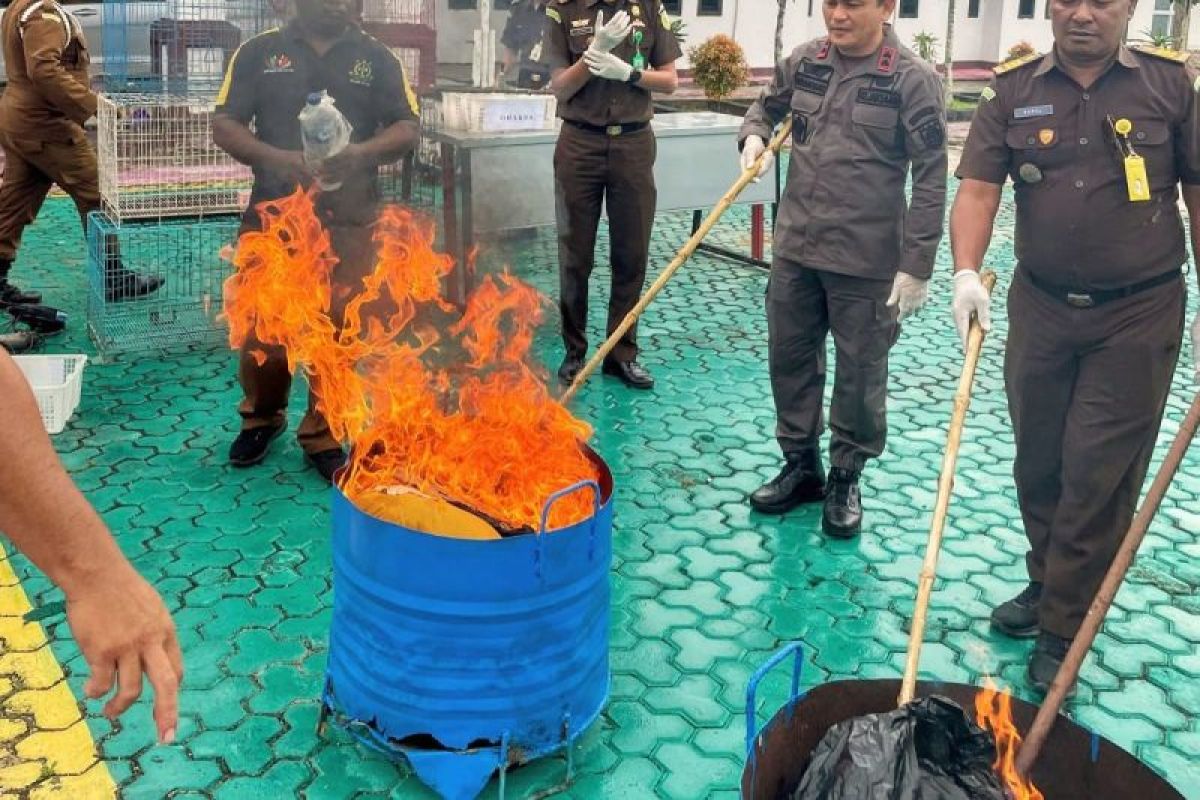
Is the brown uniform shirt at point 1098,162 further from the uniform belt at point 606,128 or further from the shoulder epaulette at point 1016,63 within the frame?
the uniform belt at point 606,128

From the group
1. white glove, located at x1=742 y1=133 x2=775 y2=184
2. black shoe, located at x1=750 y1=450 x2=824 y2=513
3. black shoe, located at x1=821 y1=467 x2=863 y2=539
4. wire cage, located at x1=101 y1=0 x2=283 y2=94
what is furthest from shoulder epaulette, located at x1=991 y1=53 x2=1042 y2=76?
wire cage, located at x1=101 y1=0 x2=283 y2=94

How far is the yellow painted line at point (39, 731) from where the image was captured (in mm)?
3156

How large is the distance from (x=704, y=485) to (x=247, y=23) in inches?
193

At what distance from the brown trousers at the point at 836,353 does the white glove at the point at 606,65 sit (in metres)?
1.72

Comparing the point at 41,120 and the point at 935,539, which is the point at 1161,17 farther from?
the point at 935,539

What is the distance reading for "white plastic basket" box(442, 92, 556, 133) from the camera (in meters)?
7.17

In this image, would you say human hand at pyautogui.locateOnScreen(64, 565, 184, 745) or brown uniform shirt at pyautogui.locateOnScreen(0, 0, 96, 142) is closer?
human hand at pyautogui.locateOnScreen(64, 565, 184, 745)

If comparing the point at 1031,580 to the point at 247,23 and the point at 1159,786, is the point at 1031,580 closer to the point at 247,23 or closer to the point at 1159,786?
the point at 1159,786

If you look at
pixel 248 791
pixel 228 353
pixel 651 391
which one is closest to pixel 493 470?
pixel 248 791

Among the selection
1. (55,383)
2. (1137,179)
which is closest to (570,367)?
(55,383)

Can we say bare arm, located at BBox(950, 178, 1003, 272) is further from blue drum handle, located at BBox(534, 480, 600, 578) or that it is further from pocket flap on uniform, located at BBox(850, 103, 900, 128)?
blue drum handle, located at BBox(534, 480, 600, 578)

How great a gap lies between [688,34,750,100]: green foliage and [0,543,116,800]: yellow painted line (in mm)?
12174

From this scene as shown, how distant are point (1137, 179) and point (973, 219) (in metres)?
0.55

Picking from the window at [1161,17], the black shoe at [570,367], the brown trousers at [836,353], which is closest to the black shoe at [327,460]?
the black shoe at [570,367]
